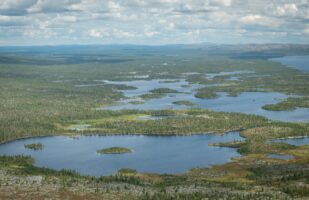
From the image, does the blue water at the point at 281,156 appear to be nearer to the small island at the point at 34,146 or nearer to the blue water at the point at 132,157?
the blue water at the point at 132,157

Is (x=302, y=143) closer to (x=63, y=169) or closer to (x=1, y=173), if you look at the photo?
(x=63, y=169)

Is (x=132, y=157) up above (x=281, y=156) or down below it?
above

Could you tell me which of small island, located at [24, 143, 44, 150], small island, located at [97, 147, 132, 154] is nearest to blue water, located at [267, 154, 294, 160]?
small island, located at [97, 147, 132, 154]

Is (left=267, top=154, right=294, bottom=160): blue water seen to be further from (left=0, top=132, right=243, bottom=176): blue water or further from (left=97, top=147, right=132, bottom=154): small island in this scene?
(left=97, top=147, right=132, bottom=154): small island

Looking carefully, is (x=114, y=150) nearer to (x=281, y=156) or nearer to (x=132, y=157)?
(x=132, y=157)

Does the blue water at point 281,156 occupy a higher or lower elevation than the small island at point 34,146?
lower

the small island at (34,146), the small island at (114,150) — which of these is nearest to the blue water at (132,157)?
the small island at (34,146)

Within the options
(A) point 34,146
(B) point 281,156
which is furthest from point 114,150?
(B) point 281,156

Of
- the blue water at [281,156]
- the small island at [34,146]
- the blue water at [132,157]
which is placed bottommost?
the blue water at [281,156]

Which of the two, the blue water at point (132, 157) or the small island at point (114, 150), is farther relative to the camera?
the small island at point (114, 150)

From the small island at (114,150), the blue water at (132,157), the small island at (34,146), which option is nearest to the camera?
the blue water at (132,157)

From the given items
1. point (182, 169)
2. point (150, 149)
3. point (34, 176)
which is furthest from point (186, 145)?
point (34, 176)
